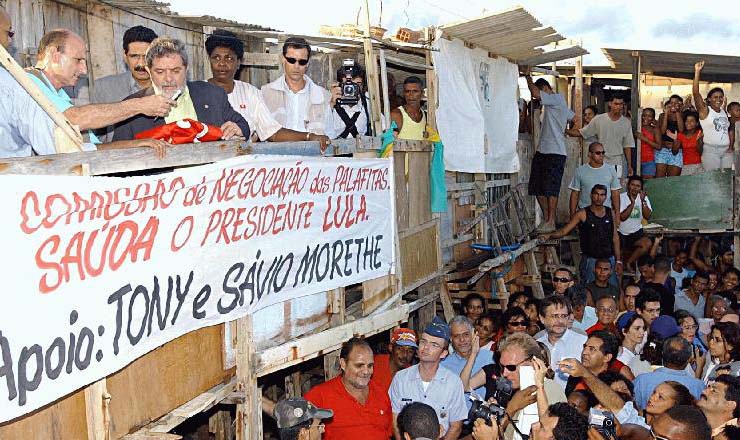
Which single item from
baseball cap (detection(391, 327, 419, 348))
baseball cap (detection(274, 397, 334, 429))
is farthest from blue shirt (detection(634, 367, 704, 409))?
baseball cap (detection(274, 397, 334, 429))

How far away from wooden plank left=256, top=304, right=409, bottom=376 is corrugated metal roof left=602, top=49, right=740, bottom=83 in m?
9.18

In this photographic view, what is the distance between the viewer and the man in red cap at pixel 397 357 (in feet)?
24.7

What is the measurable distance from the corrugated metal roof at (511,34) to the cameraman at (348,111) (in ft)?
8.12

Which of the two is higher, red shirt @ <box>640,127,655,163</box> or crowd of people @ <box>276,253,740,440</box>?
red shirt @ <box>640,127,655,163</box>

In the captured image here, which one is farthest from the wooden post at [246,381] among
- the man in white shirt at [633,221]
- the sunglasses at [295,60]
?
the man in white shirt at [633,221]

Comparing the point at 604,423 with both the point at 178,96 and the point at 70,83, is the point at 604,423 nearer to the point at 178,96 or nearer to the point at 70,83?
the point at 178,96

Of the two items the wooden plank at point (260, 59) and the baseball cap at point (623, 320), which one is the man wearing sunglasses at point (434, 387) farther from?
the wooden plank at point (260, 59)

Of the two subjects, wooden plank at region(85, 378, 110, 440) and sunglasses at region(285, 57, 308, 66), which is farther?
sunglasses at region(285, 57, 308, 66)

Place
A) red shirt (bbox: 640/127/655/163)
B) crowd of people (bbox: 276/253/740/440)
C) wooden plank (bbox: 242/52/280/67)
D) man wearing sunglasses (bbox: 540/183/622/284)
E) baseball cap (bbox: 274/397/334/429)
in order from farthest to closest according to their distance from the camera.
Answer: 1. red shirt (bbox: 640/127/655/163)
2. man wearing sunglasses (bbox: 540/183/622/284)
3. wooden plank (bbox: 242/52/280/67)
4. baseball cap (bbox: 274/397/334/429)
5. crowd of people (bbox: 276/253/740/440)

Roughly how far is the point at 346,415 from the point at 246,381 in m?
1.08

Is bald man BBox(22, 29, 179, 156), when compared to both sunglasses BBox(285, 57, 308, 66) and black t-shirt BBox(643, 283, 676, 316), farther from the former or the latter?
black t-shirt BBox(643, 283, 676, 316)

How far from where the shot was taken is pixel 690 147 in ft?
49.0

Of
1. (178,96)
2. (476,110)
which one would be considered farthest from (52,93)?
(476,110)

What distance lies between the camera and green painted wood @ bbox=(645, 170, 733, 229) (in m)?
14.5
